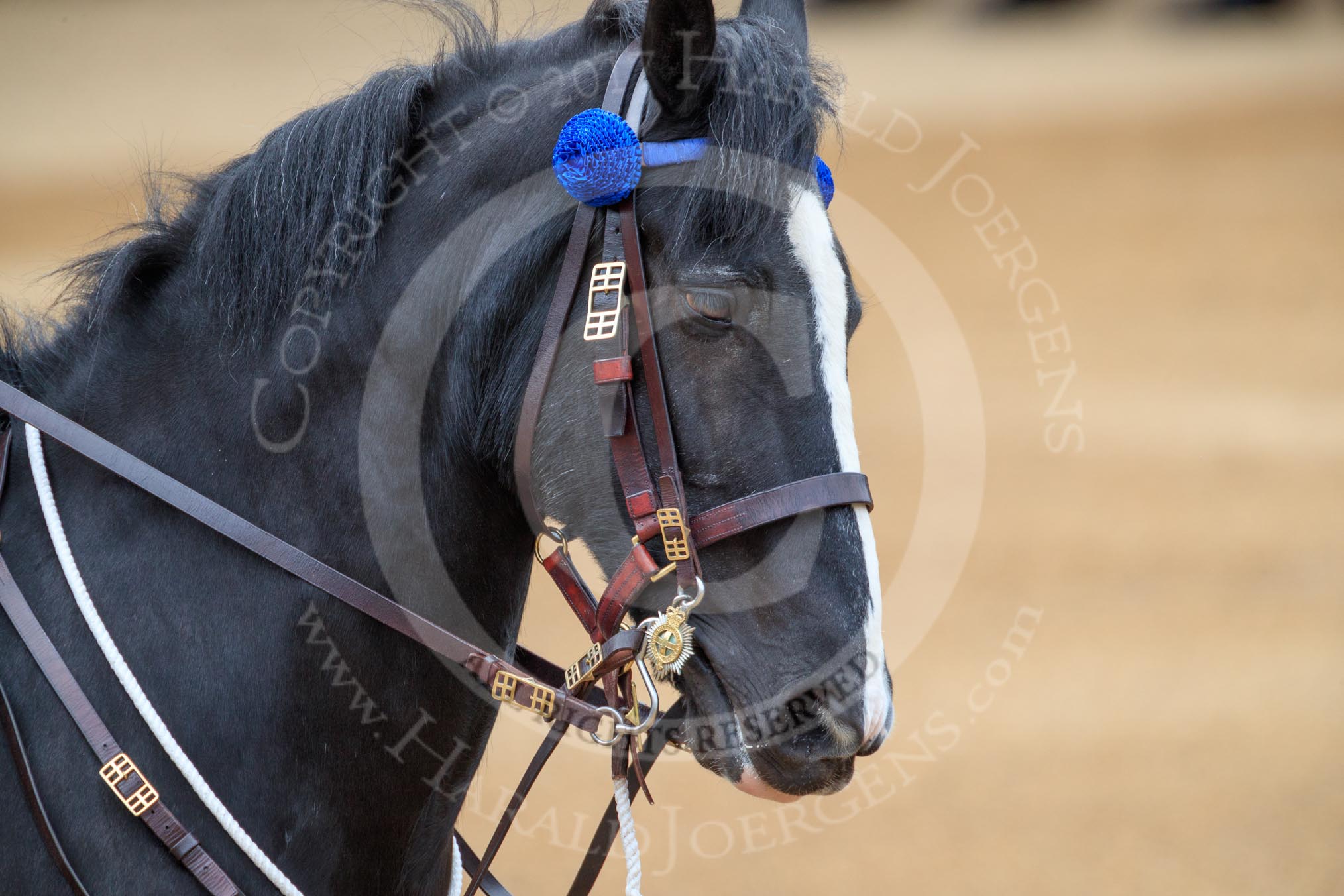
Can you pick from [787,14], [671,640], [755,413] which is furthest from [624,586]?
[787,14]

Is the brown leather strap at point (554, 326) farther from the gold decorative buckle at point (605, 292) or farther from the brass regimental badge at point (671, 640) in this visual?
the brass regimental badge at point (671, 640)

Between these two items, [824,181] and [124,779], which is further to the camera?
[824,181]

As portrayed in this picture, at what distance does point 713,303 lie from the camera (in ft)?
4.96

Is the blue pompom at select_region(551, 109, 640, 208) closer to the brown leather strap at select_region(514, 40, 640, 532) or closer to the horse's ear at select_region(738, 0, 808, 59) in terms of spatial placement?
the brown leather strap at select_region(514, 40, 640, 532)

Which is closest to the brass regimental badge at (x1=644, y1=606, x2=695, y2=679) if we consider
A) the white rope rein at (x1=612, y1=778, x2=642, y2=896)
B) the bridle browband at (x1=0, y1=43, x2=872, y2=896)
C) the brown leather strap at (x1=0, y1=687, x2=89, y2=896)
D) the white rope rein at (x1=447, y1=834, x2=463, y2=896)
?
the bridle browband at (x1=0, y1=43, x2=872, y2=896)

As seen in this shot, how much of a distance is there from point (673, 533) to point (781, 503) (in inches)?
6.6

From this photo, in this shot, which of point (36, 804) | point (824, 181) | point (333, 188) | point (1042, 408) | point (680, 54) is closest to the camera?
point (36, 804)

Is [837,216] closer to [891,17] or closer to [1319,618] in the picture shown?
[891,17]

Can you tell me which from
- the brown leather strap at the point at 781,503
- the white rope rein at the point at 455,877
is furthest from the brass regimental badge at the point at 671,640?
the white rope rein at the point at 455,877

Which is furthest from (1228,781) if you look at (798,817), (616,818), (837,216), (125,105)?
(125,105)

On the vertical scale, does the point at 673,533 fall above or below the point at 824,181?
below

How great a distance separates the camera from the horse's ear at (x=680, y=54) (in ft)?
4.86

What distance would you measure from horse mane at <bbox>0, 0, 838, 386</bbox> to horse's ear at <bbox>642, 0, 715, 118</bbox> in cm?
4

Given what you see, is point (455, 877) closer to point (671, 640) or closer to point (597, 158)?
point (671, 640)
